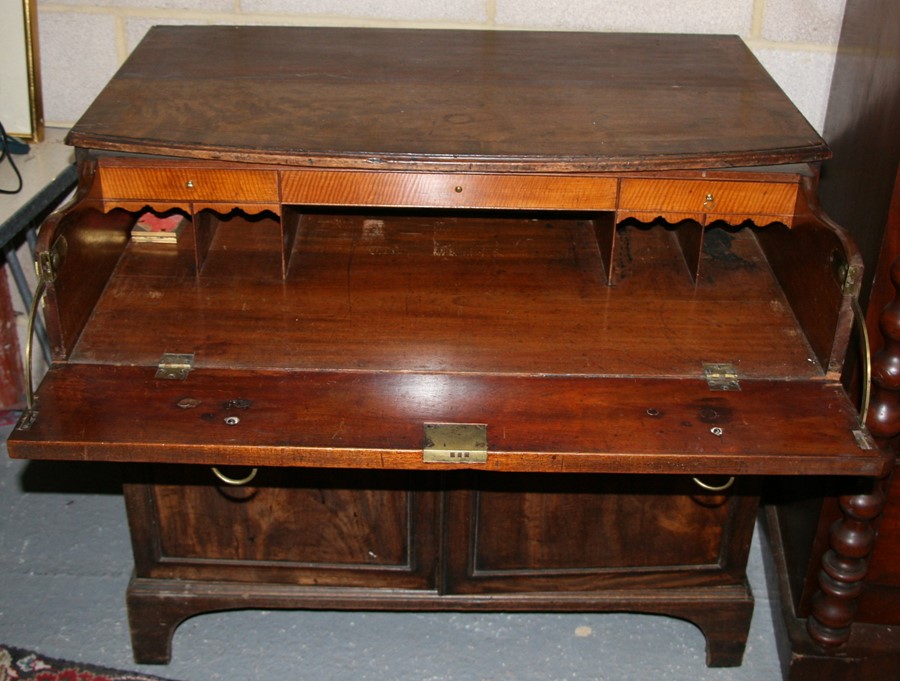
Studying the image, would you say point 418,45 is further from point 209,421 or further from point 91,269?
point 209,421

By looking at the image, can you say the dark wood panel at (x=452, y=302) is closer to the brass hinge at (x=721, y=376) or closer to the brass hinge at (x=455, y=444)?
the brass hinge at (x=721, y=376)

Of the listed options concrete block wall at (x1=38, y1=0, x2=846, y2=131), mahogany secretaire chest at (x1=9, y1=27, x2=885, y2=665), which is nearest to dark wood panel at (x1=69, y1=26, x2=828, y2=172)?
mahogany secretaire chest at (x1=9, y1=27, x2=885, y2=665)

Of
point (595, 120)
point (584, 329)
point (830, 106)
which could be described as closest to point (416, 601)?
point (584, 329)

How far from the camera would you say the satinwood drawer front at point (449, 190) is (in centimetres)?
177

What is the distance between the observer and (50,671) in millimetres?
2232

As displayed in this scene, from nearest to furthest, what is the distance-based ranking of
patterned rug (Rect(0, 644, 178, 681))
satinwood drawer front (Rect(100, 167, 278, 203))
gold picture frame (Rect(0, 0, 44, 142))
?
satinwood drawer front (Rect(100, 167, 278, 203)) < patterned rug (Rect(0, 644, 178, 681)) < gold picture frame (Rect(0, 0, 44, 142))

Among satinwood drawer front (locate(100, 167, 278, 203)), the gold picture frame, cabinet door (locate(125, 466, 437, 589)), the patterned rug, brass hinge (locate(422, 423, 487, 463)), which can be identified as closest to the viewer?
brass hinge (locate(422, 423, 487, 463))

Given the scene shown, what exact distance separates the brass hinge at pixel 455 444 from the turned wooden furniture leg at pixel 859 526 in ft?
2.50

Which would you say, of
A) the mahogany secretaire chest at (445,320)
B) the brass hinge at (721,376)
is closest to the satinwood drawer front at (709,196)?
the mahogany secretaire chest at (445,320)

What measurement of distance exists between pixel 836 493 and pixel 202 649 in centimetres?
132

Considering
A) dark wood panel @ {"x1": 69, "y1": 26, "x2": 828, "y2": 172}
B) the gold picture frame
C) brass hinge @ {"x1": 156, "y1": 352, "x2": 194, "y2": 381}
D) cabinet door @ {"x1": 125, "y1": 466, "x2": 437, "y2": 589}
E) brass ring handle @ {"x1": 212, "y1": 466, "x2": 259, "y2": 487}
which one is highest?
dark wood panel @ {"x1": 69, "y1": 26, "x2": 828, "y2": 172}

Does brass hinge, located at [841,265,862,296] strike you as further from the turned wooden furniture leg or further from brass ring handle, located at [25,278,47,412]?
brass ring handle, located at [25,278,47,412]

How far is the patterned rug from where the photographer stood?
7.29 ft

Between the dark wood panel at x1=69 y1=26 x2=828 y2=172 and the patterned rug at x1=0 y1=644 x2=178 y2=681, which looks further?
the patterned rug at x1=0 y1=644 x2=178 y2=681
